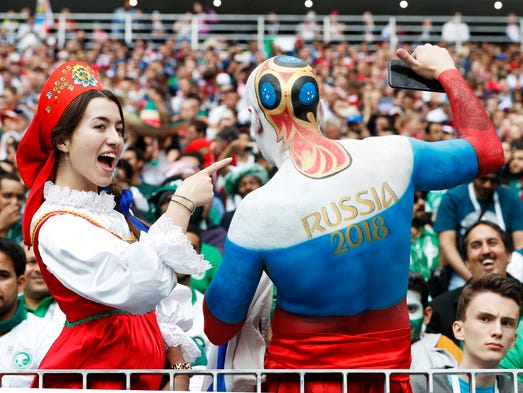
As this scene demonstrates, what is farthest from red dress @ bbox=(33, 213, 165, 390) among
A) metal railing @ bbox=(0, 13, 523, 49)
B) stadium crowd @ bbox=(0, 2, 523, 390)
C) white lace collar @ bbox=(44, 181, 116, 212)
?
metal railing @ bbox=(0, 13, 523, 49)

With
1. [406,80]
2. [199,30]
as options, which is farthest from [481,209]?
[199,30]

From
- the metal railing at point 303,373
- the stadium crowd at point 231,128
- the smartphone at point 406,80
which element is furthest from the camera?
the stadium crowd at point 231,128

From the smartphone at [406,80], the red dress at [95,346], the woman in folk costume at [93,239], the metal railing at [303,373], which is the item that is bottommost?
the metal railing at [303,373]

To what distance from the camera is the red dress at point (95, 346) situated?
3.18 m

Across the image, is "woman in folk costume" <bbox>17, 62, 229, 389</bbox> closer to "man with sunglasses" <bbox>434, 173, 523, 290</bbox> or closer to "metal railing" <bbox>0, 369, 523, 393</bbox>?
"metal railing" <bbox>0, 369, 523, 393</bbox>

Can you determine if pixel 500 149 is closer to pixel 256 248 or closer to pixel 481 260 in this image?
pixel 256 248

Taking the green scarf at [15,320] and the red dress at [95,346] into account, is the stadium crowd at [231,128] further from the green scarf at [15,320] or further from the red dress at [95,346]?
the red dress at [95,346]

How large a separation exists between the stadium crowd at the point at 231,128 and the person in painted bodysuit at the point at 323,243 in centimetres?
35

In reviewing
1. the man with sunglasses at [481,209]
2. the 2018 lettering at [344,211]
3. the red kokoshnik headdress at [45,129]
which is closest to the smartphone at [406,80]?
the 2018 lettering at [344,211]

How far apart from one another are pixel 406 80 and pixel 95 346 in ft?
4.62

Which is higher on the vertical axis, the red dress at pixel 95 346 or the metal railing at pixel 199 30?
the metal railing at pixel 199 30

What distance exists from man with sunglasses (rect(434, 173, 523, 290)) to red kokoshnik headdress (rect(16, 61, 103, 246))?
13.4 ft

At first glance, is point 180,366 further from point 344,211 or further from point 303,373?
point 344,211

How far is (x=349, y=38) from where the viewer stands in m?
23.9
